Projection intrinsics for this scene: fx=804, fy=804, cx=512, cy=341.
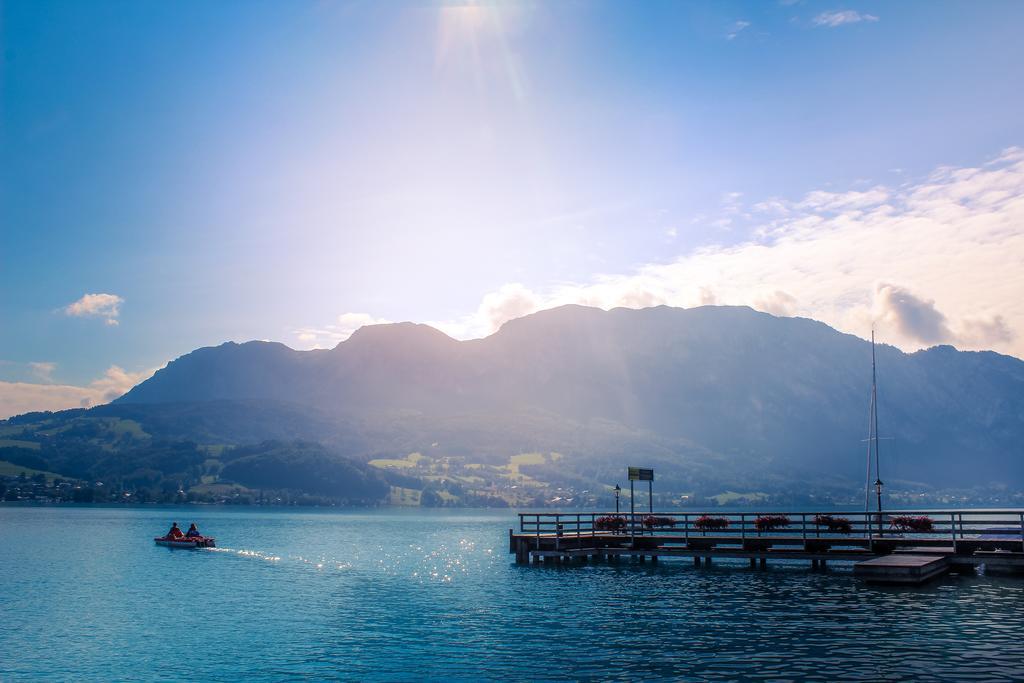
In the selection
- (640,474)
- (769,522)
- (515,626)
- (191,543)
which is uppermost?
(640,474)

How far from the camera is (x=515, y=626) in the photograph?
131 feet

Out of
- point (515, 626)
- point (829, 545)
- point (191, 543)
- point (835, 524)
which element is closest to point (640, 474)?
point (835, 524)

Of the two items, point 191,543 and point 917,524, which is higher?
point 917,524

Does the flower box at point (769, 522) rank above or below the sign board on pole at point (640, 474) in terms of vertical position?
below

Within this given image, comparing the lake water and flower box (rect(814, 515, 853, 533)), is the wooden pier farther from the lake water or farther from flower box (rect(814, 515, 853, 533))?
the lake water

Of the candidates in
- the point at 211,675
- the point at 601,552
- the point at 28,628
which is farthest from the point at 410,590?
the point at 211,675

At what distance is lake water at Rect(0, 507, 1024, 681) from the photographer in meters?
30.3

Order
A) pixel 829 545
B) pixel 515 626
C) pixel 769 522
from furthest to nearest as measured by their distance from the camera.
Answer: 1. pixel 769 522
2. pixel 829 545
3. pixel 515 626

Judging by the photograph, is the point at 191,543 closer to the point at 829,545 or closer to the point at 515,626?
the point at 515,626

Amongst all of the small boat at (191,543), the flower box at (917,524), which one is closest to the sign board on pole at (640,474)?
the flower box at (917,524)

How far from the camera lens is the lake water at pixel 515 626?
3028cm

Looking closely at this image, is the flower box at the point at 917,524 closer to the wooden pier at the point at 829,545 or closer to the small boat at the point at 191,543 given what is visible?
the wooden pier at the point at 829,545

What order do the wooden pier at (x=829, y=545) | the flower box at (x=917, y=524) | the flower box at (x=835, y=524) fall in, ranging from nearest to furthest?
the wooden pier at (x=829, y=545), the flower box at (x=917, y=524), the flower box at (x=835, y=524)

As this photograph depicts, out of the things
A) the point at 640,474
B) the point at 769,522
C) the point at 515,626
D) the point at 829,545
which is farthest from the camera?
the point at 640,474
